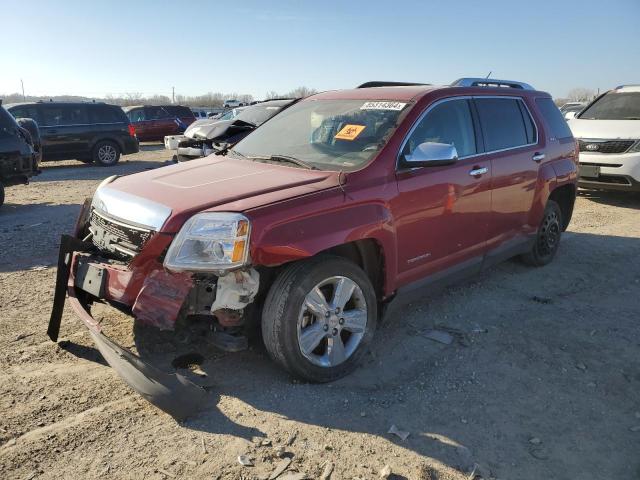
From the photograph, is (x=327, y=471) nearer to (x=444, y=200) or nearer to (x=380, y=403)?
(x=380, y=403)

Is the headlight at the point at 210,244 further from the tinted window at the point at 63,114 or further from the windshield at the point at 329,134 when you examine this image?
the tinted window at the point at 63,114

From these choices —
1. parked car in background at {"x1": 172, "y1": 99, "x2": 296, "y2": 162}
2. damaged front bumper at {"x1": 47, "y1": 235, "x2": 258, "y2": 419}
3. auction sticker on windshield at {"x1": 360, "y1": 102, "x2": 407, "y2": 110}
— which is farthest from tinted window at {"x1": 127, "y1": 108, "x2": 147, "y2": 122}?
damaged front bumper at {"x1": 47, "y1": 235, "x2": 258, "y2": 419}

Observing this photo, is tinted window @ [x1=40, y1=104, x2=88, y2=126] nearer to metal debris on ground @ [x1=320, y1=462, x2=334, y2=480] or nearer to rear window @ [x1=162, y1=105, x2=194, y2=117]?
rear window @ [x1=162, y1=105, x2=194, y2=117]

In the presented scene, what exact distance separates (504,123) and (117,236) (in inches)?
136

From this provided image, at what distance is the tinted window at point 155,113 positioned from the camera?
74.1 feet

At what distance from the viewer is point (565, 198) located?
6.03 m

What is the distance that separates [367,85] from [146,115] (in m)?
19.6

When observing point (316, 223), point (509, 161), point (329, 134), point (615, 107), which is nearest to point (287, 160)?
point (329, 134)

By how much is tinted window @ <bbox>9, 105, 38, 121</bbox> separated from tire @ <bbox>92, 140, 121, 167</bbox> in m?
1.71

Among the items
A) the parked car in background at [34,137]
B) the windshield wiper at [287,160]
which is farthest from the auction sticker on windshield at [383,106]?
the parked car in background at [34,137]

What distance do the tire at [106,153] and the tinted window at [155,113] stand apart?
7621 millimetres

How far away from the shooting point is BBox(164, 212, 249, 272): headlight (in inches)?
114

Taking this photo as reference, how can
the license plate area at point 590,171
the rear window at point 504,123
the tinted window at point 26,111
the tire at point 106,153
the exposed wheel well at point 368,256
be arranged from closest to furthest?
1. the exposed wheel well at point 368,256
2. the rear window at point 504,123
3. the license plate area at point 590,171
4. the tinted window at point 26,111
5. the tire at point 106,153

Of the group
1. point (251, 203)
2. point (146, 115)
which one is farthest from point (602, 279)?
point (146, 115)
